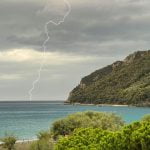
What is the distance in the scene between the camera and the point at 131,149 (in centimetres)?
3412

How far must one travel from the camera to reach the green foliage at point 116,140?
1323 inches

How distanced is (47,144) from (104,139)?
16.4 metres

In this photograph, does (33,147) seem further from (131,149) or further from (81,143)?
(131,149)

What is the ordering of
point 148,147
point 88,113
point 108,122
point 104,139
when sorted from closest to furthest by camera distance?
point 148,147 → point 104,139 → point 108,122 → point 88,113

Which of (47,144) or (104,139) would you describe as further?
(47,144)

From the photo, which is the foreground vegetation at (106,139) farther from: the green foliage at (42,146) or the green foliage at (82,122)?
the green foliage at (82,122)

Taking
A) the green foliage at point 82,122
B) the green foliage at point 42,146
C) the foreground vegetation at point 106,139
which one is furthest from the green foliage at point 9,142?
the green foliage at point 82,122

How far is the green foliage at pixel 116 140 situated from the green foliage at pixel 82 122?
31875 millimetres

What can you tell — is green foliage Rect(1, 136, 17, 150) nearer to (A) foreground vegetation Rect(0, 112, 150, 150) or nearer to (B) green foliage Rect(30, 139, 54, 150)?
(A) foreground vegetation Rect(0, 112, 150, 150)

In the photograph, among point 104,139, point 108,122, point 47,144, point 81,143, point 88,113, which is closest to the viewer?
point 104,139

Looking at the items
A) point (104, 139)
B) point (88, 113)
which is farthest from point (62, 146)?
point (88, 113)

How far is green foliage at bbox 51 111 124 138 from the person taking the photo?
242 feet

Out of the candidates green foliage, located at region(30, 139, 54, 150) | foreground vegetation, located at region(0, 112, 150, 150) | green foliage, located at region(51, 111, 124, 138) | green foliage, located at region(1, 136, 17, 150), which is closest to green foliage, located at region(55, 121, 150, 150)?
foreground vegetation, located at region(0, 112, 150, 150)

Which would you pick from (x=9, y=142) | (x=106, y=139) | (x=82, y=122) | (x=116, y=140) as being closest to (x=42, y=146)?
(x=9, y=142)
